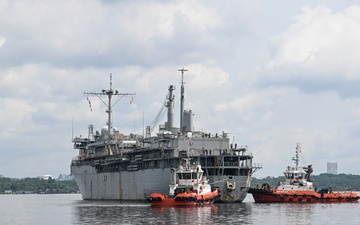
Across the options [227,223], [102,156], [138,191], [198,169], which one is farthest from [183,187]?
[102,156]

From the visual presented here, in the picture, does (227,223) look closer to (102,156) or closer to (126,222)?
(126,222)

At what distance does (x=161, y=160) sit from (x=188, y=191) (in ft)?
40.3

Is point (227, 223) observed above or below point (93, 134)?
below

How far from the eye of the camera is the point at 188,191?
100375 mm

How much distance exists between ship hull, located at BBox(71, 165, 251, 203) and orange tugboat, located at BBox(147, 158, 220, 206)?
4.50m

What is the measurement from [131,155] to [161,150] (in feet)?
37.3

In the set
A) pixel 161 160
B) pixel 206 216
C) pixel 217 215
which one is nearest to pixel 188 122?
pixel 161 160

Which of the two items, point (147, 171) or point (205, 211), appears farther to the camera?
point (147, 171)

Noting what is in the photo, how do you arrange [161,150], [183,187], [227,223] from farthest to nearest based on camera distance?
[161,150] → [183,187] → [227,223]

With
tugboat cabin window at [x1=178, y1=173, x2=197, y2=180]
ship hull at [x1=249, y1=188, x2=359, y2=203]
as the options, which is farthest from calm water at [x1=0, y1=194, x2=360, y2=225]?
ship hull at [x1=249, y1=188, x2=359, y2=203]

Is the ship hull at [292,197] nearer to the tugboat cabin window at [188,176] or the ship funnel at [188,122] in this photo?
the ship funnel at [188,122]

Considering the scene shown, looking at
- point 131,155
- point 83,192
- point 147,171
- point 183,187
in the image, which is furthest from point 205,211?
point 83,192

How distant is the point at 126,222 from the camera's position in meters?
77.0

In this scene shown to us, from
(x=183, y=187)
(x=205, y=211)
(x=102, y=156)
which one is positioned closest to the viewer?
(x=205, y=211)
